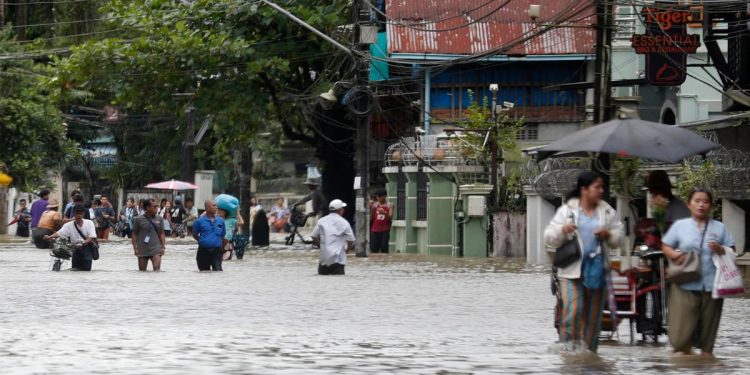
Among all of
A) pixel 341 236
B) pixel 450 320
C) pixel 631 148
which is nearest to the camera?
pixel 631 148

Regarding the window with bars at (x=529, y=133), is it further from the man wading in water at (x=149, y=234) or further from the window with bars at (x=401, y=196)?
the man wading in water at (x=149, y=234)

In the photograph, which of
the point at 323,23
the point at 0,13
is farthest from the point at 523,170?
the point at 0,13

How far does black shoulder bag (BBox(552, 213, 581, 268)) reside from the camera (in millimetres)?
12656

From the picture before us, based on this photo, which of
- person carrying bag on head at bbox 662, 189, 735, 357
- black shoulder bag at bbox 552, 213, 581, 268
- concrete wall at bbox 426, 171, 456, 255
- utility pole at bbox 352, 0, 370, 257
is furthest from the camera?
concrete wall at bbox 426, 171, 456, 255

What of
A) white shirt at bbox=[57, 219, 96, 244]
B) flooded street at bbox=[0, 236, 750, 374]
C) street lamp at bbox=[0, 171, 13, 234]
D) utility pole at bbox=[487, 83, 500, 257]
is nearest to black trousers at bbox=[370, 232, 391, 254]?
utility pole at bbox=[487, 83, 500, 257]

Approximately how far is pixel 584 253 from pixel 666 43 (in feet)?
66.0

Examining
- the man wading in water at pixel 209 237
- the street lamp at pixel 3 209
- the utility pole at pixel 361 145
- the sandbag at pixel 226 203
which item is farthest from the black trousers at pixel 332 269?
the street lamp at pixel 3 209

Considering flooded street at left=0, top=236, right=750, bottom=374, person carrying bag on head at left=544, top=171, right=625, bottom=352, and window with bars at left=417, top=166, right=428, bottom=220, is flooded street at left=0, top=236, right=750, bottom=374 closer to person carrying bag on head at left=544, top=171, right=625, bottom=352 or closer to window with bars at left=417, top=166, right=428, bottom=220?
person carrying bag on head at left=544, top=171, right=625, bottom=352

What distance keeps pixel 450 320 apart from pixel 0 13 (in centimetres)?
4411

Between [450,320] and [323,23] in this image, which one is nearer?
[450,320]

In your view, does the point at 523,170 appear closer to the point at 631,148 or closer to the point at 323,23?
the point at 323,23

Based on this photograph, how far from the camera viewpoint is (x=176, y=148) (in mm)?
68812

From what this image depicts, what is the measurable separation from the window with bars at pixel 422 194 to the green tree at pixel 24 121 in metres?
18.2

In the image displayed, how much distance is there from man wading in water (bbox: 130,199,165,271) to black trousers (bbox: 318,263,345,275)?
114 inches
